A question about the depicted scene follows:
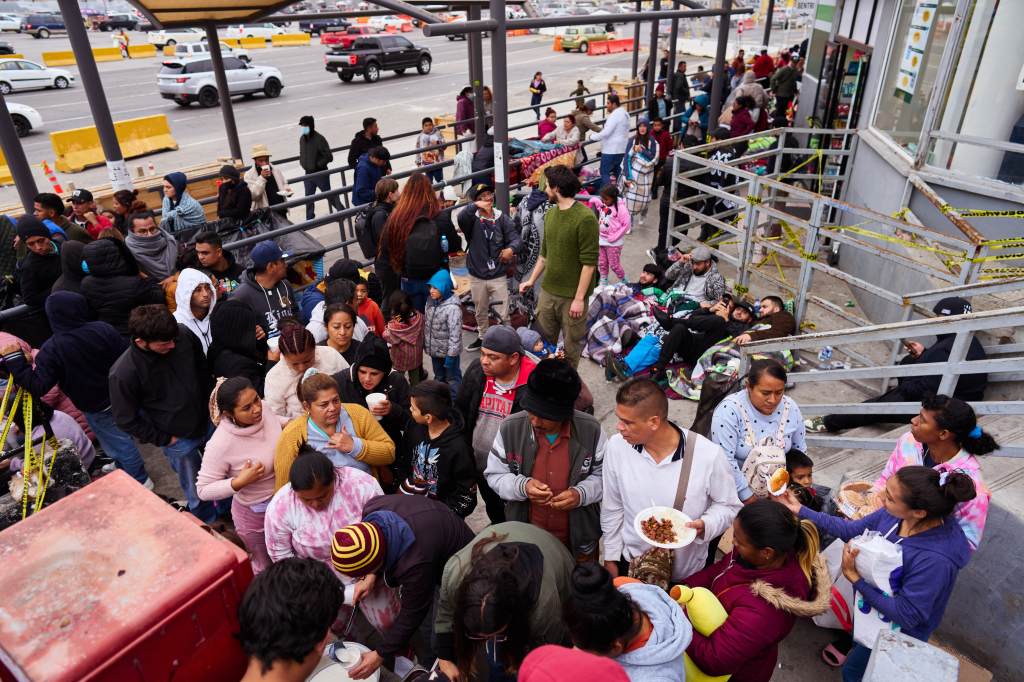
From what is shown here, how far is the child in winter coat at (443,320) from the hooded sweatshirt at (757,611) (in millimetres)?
3463

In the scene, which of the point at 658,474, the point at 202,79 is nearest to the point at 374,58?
the point at 202,79

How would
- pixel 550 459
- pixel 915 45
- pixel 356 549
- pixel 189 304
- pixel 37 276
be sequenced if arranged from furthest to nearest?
pixel 915 45, pixel 37 276, pixel 189 304, pixel 550 459, pixel 356 549

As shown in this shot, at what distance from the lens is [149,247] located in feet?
18.9

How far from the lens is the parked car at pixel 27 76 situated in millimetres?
23766

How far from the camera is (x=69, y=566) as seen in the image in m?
1.80

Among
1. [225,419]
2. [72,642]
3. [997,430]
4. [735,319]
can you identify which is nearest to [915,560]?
[997,430]

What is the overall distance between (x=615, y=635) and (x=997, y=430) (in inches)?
134

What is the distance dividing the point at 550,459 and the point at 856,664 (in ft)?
5.80

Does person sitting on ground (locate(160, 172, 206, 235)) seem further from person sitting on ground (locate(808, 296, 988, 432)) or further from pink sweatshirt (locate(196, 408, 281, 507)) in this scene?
person sitting on ground (locate(808, 296, 988, 432))

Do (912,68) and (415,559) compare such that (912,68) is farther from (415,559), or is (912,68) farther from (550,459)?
(415,559)

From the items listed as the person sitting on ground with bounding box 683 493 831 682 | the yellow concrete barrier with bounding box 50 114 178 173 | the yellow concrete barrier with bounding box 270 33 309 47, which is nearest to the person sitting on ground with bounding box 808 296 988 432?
the person sitting on ground with bounding box 683 493 831 682

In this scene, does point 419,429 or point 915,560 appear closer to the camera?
point 915,560

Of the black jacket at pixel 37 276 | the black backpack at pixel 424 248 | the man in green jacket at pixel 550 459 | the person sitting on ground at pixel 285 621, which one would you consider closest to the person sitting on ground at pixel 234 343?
the black backpack at pixel 424 248

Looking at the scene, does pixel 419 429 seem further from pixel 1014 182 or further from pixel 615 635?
pixel 1014 182
